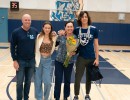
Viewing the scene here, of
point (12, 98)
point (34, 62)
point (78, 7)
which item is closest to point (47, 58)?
point (34, 62)

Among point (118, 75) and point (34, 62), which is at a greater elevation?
point (34, 62)

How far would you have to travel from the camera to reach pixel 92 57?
520cm

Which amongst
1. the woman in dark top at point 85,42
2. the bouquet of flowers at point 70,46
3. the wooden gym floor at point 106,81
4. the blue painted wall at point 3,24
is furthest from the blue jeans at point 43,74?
the blue painted wall at point 3,24

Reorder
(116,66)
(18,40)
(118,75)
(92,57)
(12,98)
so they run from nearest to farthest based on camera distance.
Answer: (18,40), (92,57), (12,98), (118,75), (116,66)

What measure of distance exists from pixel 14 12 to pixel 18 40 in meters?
11.1

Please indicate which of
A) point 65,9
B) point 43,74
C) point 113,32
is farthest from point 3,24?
point 43,74

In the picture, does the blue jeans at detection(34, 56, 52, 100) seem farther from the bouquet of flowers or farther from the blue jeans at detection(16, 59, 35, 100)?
the bouquet of flowers

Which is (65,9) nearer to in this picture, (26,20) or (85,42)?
(85,42)

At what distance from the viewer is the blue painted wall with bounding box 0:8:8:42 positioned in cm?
1546

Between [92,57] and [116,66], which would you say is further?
[116,66]

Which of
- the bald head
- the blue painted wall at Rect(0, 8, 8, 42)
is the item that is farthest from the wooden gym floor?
the blue painted wall at Rect(0, 8, 8, 42)

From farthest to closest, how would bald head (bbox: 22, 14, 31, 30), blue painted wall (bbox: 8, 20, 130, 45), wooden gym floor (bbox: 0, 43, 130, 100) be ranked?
blue painted wall (bbox: 8, 20, 130, 45)
wooden gym floor (bbox: 0, 43, 130, 100)
bald head (bbox: 22, 14, 31, 30)

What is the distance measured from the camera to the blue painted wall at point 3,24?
15.5 metres

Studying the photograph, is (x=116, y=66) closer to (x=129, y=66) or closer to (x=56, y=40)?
(x=129, y=66)
